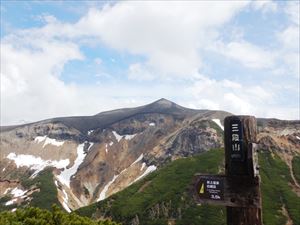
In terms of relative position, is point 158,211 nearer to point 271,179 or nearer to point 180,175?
point 180,175

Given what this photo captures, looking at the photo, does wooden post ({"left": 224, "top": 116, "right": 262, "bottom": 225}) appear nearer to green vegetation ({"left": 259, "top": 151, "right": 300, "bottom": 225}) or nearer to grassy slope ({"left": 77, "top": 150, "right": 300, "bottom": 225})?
green vegetation ({"left": 259, "top": 151, "right": 300, "bottom": 225})

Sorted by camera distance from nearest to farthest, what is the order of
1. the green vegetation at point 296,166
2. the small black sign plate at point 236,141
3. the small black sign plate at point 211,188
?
the small black sign plate at point 236,141
the small black sign plate at point 211,188
the green vegetation at point 296,166

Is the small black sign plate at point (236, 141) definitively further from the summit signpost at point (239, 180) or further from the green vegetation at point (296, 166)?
the green vegetation at point (296, 166)

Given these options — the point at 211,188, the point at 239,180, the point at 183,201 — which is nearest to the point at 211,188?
the point at 211,188

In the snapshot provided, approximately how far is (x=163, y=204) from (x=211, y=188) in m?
163

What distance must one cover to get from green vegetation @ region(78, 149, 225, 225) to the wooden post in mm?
145475

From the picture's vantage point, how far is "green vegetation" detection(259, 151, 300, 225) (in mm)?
144125

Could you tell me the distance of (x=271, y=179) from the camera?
562 ft

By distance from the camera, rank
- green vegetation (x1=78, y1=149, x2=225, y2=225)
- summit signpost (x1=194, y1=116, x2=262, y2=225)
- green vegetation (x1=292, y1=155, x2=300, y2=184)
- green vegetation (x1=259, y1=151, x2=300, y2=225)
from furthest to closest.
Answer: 1. green vegetation (x1=292, y1=155, x2=300, y2=184)
2. green vegetation (x1=78, y1=149, x2=225, y2=225)
3. green vegetation (x1=259, y1=151, x2=300, y2=225)
4. summit signpost (x1=194, y1=116, x2=262, y2=225)

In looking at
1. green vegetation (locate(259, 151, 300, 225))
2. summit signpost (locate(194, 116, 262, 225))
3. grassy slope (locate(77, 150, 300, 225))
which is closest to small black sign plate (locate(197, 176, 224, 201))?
summit signpost (locate(194, 116, 262, 225))

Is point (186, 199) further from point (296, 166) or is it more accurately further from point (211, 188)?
point (211, 188)

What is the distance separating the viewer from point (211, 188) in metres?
8.40

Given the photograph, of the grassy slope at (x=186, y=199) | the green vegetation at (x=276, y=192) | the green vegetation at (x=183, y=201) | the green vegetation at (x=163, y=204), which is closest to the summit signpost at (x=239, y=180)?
the green vegetation at (x=183, y=201)

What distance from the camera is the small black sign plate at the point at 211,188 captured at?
8.27 m
